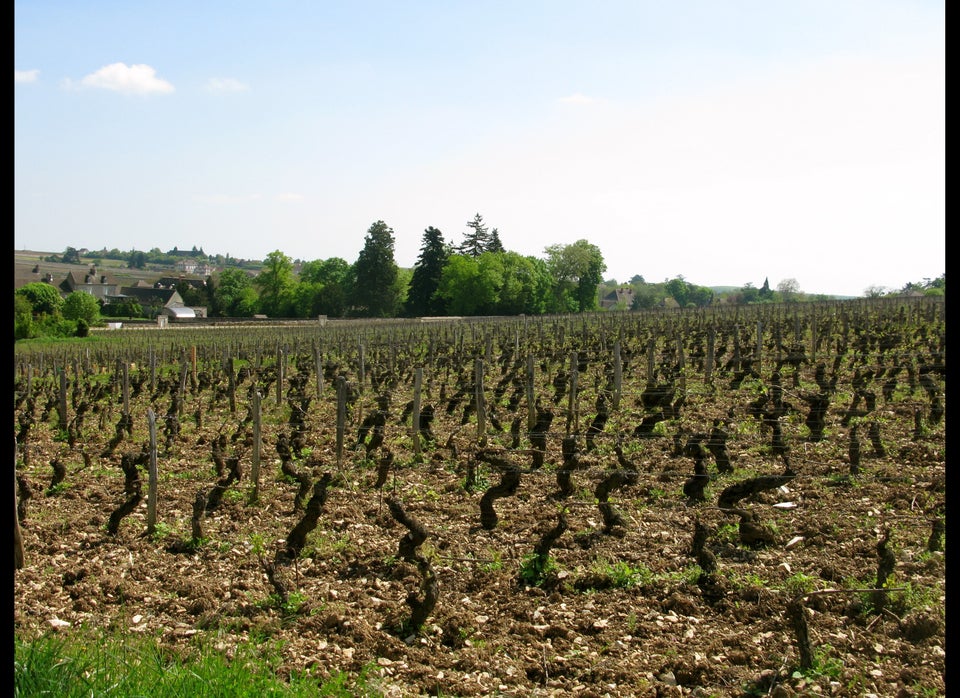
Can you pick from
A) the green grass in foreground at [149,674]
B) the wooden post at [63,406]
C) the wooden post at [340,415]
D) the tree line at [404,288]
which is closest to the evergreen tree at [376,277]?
the tree line at [404,288]

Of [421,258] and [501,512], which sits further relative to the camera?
[421,258]

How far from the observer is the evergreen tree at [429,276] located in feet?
243

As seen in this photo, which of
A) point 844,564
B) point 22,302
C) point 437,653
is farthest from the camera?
point 22,302

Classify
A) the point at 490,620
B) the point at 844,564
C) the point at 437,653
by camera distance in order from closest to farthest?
the point at 437,653
the point at 490,620
the point at 844,564

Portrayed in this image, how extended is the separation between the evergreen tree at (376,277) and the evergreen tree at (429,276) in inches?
130

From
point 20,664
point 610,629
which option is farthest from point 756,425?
point 20,664

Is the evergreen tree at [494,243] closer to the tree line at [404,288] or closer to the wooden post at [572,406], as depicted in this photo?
the tree line at [404,288]

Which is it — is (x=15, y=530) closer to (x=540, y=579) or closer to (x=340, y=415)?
(x=540, y=579)

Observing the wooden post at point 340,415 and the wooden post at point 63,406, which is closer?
the wooden post at point 340,415

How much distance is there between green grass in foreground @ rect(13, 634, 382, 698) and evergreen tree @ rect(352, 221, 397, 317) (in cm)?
7206

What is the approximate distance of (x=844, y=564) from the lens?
21.3ft

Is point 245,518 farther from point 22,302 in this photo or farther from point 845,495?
point 22,302
